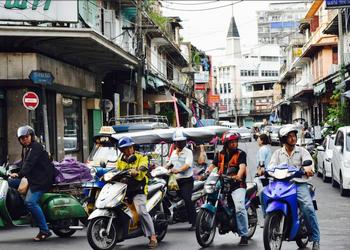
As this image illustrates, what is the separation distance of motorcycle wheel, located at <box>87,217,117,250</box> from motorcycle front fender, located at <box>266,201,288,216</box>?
2312 millimetres

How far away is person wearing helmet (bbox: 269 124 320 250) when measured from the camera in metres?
8.42

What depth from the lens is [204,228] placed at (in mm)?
9250

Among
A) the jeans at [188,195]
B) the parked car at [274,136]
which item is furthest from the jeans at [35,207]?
the parked car at [274,136]

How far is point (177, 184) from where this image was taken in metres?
11.4

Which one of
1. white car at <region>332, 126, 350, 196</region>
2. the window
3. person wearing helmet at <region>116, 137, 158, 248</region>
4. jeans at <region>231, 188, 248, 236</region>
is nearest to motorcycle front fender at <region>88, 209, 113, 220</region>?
person wearing helmet at <region>116, 137, 158, 248</region>

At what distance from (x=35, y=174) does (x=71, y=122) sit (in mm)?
15292

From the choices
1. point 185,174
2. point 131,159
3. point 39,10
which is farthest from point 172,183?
point 39,10

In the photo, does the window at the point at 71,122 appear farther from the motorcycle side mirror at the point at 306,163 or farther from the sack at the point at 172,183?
the motorcycle side mirror at the point at 306,163

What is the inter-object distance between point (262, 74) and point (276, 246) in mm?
121185

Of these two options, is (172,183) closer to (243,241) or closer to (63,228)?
(63,228)

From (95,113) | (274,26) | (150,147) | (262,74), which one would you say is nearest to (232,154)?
(150,147)

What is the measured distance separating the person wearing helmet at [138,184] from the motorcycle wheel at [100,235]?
554 millimetres

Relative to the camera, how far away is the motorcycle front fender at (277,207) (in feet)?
26.3

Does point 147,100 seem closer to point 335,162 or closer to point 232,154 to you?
point 335,162
